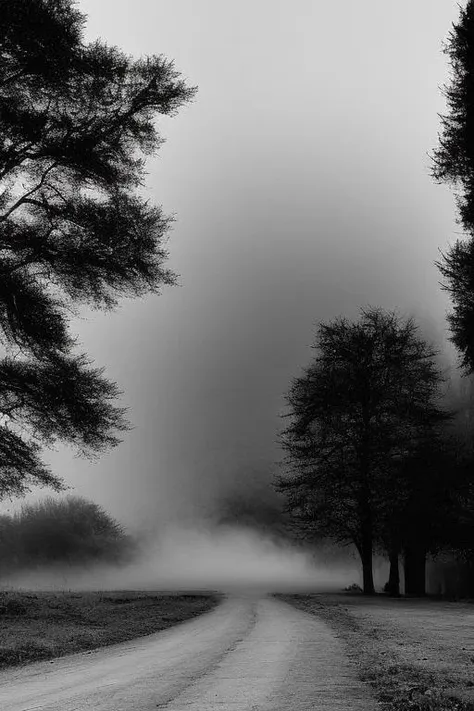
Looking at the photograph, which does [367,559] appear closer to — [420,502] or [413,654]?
[420,502]

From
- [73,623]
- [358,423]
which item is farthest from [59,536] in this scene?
[73,623]

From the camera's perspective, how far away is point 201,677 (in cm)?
708

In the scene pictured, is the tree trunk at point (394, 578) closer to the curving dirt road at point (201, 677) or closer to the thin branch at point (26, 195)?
the curving dirt road at point (201, 677)

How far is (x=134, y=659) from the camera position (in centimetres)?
929

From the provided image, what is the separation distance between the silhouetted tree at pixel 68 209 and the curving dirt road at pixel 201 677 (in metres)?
7.09

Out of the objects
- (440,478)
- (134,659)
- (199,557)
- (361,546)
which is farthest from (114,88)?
(199,557)

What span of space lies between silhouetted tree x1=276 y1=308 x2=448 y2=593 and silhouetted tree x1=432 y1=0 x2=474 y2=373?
10983 mm

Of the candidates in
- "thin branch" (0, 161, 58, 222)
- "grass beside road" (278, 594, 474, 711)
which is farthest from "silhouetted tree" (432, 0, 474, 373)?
"thin branch" (0, 161, 58, 222)

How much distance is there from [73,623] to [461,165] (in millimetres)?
17292

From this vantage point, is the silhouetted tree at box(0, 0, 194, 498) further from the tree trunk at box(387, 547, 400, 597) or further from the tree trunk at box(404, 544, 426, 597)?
the tree trunk at box(404, 544, 426, 597)

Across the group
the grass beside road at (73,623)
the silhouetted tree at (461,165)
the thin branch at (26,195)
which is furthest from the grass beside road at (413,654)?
the thin branch at (26,195)

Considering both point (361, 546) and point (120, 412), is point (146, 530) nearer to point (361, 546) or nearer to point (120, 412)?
point (361, 546)

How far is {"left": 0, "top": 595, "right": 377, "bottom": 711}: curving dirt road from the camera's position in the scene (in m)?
5.61

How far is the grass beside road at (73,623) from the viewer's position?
10.6 m
